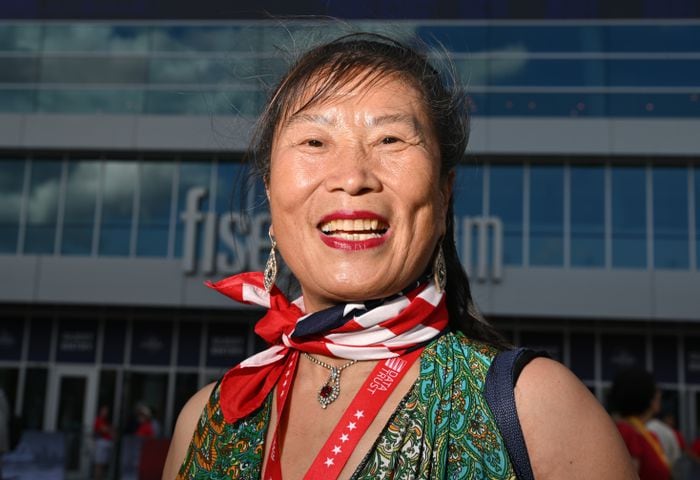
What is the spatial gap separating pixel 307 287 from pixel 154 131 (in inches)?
756

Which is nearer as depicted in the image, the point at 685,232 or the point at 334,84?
the point at 334,84

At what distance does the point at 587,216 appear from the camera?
19484mm

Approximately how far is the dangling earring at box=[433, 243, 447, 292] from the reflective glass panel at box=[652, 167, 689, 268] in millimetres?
18482

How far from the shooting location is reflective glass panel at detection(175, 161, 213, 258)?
19.6 metres

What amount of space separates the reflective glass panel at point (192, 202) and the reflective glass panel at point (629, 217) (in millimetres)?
10022

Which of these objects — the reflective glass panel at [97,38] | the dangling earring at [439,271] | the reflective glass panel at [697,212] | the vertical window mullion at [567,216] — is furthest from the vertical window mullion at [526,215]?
the dangling earring at [439,271]

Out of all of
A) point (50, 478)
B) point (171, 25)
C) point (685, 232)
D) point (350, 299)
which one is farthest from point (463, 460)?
point (171, 25)

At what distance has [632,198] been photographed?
63.7 ft

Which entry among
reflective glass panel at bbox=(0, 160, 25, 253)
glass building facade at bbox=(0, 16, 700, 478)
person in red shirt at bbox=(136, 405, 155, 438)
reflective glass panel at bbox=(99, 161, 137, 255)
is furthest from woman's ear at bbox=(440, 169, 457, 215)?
reflective glass panel at bbox=(0, 160, 25, 253)

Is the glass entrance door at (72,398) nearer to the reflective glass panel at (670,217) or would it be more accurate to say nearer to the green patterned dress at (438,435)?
the reflective glass panel at (670,217)

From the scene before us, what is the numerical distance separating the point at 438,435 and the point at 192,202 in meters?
18.9

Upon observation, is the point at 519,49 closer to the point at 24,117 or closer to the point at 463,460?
the point at 24,117

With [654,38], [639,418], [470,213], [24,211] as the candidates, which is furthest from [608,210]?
[639,418]

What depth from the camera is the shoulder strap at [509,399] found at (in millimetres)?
1438
